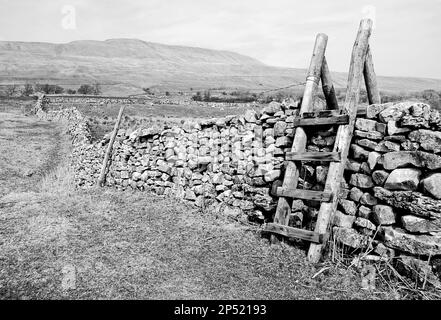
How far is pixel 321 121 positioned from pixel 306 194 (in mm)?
1337

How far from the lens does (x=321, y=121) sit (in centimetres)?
637

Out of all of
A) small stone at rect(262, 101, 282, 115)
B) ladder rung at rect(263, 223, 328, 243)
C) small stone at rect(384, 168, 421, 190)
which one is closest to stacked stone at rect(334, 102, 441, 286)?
small stone at rect(384, 168, 421, 190)

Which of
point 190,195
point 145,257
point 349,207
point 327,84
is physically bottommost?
point 145,257

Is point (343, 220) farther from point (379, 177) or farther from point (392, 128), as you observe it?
point (392, 128)

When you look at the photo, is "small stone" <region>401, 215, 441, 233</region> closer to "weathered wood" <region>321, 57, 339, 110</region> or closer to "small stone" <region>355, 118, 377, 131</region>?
"small stone" <region>355, 118, 377, 131</region>

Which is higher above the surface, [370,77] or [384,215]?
[370,77]

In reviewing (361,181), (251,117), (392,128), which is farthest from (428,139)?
(251,117)

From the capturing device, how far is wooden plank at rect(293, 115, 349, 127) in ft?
19.7

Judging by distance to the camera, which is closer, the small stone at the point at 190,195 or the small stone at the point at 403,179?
the small stone at the point at 403,179

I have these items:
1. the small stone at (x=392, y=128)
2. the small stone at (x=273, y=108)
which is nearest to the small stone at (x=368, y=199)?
the small stone at (x=392, y=128)

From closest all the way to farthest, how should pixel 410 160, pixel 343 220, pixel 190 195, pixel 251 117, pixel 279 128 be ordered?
pixel 410 160, pixel 343 220, pixel 279 128, pixel 251 117, pixel 190 195

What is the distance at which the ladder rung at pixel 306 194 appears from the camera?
19.0 feet

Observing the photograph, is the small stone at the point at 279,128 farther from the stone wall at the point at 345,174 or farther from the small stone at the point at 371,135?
the small stone at the point at 371,135
